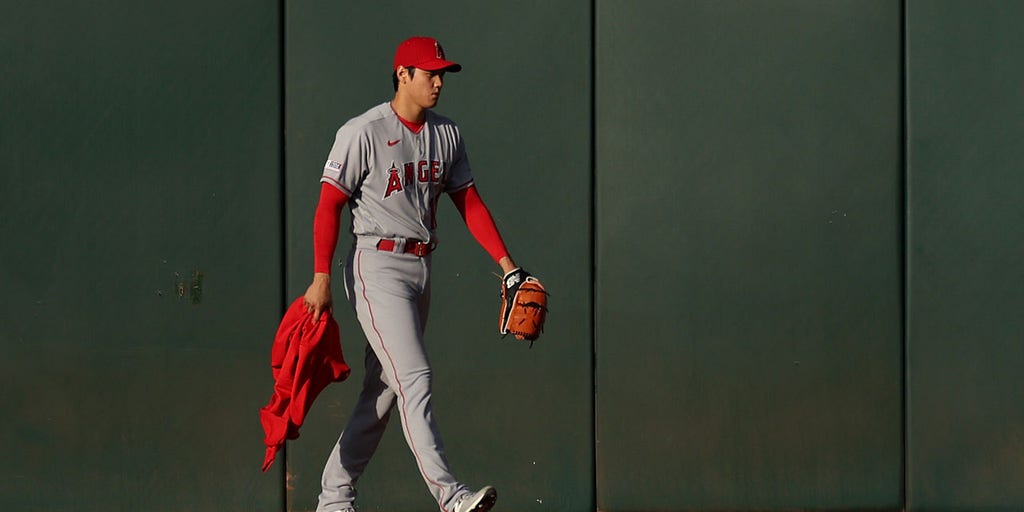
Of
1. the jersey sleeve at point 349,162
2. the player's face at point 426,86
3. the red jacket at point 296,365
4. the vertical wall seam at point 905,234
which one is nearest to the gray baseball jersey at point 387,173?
the jersey sleeve at point 349,162

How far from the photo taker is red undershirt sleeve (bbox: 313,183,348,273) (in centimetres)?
573

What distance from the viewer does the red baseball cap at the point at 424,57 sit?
577cm

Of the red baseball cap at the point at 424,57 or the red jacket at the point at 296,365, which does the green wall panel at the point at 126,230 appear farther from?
the red baseball cap at the point at 424,57

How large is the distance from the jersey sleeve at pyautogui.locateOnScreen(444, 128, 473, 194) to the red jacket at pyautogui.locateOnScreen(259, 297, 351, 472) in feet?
2.42

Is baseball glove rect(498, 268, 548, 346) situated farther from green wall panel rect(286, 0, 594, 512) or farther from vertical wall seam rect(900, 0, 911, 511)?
vertical wall seam rect(900, 0, 911, 511)

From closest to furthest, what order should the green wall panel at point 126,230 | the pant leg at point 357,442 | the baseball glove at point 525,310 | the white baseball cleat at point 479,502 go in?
the white baseball cleat at point 479,502 < the baseball glove at point 525,310 < the pant leg at point 357,442 < the green wall panel at point 126,230

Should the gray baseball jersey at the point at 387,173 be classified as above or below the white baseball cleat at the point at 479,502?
above

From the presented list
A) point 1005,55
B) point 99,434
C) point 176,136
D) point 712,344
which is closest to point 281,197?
point 176,136

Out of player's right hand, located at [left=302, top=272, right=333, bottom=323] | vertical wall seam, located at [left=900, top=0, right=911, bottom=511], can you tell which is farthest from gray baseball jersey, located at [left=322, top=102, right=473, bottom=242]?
vertical wall seam, located at [left=900, top=0, right=911, bottom=511]

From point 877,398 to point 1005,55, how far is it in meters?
1.67

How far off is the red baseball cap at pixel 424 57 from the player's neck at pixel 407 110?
14 cm

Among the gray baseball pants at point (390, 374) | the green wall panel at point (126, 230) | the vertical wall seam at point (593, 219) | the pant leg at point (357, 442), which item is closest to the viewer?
the gray baseball pants at point (390, 374)

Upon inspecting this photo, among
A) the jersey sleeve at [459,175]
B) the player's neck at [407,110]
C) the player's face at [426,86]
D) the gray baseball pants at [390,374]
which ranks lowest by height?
the gray baseball pants at [390,374]

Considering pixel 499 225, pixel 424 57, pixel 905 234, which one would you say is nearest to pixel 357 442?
pixel 499 225
